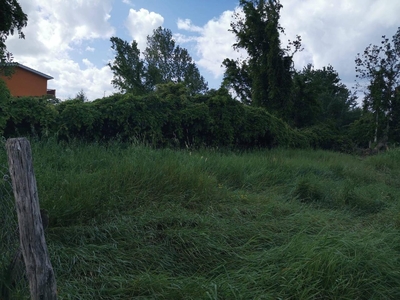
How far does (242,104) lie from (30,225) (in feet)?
34.1

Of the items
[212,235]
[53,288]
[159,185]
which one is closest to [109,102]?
[159,185]

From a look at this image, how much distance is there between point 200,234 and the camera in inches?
156

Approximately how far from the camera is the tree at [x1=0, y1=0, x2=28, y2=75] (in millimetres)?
7384

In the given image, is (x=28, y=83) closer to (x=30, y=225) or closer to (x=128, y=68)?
(x=128, y=68)

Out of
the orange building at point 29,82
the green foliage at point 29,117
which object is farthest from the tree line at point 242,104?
the orange building at point 29,82

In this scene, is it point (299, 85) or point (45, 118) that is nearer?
point (45, 118)

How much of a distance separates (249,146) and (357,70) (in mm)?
14561

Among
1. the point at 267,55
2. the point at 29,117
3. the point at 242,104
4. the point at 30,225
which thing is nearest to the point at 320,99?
the point at 267,55

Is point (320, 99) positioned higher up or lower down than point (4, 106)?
higher up

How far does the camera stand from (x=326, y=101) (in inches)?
1253

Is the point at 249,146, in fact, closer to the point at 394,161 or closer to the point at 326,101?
the point at 394,161

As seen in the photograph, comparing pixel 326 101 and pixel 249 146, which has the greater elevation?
pixel 326 101


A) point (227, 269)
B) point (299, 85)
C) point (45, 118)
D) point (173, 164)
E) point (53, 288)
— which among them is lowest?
point (227, 269)

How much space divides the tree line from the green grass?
2.40 meters
